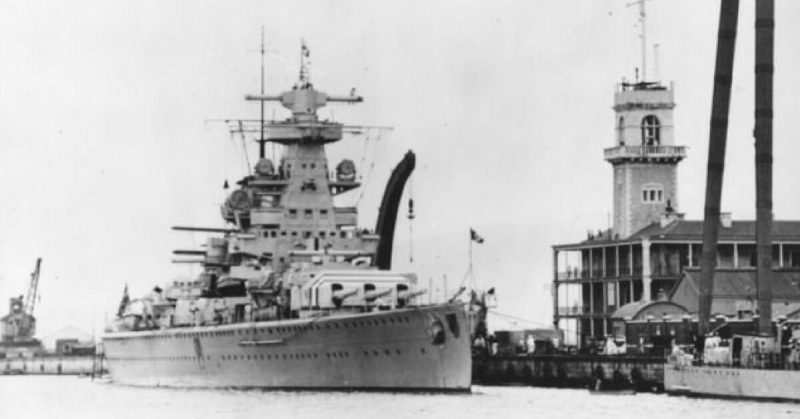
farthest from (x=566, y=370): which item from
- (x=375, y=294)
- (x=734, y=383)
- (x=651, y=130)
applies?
(x=651, y=130)

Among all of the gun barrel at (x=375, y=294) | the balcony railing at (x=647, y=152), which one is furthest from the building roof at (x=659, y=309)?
the gun barrel at (x=375, y=294)

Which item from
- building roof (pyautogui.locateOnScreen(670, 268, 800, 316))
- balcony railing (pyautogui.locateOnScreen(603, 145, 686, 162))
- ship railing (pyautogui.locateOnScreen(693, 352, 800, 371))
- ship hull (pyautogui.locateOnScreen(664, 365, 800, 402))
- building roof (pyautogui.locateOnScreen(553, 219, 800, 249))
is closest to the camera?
ship hull (pyautogui.locateOnScreen(664, 365, 800, 402))

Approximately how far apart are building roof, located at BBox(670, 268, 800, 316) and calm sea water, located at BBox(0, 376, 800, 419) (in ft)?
55.2

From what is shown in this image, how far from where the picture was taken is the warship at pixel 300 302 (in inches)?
2608

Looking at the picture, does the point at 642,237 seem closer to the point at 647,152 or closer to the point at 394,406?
the point at 647,152

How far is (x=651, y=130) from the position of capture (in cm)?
10669

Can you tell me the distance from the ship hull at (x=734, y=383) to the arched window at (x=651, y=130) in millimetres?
38444

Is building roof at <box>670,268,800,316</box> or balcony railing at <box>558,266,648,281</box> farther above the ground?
balcony railing at <box>558,266,648,281</box>

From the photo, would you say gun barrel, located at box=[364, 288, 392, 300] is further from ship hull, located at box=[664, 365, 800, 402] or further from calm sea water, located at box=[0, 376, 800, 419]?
ship hull, located at box=[664, 365, 800, 402]

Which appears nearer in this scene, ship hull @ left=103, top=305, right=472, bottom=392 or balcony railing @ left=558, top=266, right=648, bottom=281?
ship hull @ left=103, top=305, right=472, bottom=392

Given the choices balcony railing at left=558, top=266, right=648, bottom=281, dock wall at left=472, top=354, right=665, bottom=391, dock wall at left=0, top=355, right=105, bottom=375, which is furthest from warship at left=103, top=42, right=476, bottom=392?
dock wall at left=0, top=355, right=105, bottom=375

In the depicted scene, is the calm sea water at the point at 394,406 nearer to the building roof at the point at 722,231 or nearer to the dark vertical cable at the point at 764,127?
the dark vertical cable at the point at 764,127

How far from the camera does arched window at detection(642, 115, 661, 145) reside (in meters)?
106

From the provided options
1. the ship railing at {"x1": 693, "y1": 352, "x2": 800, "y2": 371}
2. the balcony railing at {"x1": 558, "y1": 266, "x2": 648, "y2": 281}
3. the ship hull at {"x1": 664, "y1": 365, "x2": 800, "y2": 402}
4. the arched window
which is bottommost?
the ship hull at {"x1": 664, "y1": 365, "x2": 800, "y2": 402}
